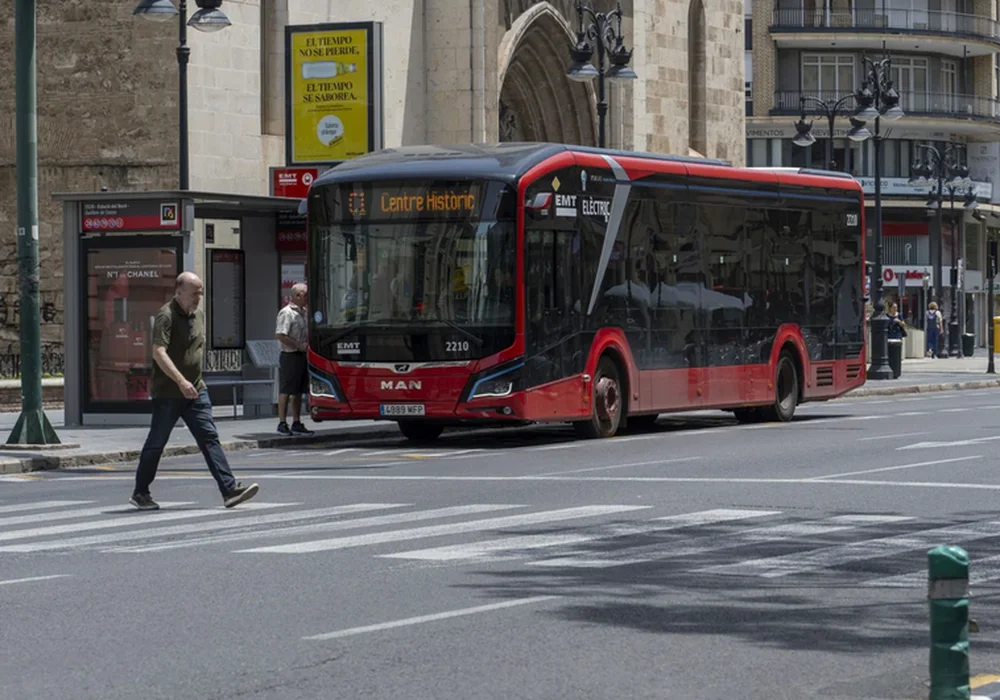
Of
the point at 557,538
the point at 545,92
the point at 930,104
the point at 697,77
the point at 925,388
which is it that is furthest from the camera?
the point at 930,104

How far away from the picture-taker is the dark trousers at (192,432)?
1520 centimetres

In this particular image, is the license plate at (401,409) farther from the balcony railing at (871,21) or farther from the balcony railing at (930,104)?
the balcony railing at (871,21)

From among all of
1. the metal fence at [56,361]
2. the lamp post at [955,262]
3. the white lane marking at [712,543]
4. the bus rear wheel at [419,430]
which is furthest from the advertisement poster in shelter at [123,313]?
the lamp post at [955,262]

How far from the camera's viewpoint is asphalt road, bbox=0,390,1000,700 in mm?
8039

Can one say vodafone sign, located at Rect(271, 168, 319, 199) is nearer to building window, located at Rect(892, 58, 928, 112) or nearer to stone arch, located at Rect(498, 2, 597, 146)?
stone arch, located at Rect(498, 2, 597, 146)

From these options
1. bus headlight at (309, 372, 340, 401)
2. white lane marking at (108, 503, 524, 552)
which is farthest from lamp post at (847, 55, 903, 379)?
white lane marking at (108, 503, 524, 552)

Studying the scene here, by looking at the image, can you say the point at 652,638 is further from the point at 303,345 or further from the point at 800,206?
the point at 800,206

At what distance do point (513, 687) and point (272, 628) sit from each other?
177 cm

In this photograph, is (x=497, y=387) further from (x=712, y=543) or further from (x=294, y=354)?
(x=712, y=543)

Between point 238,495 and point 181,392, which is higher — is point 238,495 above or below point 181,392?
below

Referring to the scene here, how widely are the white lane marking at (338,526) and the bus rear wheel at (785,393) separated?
42.2 feet

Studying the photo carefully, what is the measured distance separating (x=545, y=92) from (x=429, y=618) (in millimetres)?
41141

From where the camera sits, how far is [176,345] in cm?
1541

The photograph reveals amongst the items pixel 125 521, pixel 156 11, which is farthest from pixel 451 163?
pixel 125 521
